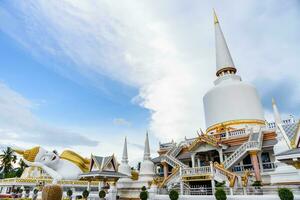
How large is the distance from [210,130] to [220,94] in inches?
210

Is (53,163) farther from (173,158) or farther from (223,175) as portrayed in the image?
(223,175)

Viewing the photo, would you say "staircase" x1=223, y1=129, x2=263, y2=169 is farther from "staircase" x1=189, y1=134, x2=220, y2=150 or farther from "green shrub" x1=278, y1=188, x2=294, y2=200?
"green shrub" x1=278, y1=188, x2=294, y2=200

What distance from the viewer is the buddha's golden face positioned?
3953 cm

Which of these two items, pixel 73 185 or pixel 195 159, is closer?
pixel 195 159

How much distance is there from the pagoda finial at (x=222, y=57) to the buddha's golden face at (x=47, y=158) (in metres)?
31.3

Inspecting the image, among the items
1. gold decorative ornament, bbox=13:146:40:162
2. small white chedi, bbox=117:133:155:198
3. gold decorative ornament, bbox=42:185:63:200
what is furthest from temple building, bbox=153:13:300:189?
gold decorative ornament, bbox=13:146:40:162

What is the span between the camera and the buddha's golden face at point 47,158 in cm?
3953

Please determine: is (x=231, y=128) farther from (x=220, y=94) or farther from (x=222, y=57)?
(x=222, y=57)

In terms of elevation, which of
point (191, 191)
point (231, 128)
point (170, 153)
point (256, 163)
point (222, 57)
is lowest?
point (191, 191)

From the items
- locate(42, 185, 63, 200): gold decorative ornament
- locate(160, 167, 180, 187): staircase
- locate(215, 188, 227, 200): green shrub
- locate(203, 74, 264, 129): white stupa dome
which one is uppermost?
locate(203, 74, 264, 129): white stupa dome

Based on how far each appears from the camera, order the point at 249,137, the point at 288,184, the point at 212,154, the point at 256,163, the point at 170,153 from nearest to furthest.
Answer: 1. the point at 288,184
2. the point at 256,163
3. the point at 249,137
4. the point at 212,154
5. the point at 170,153

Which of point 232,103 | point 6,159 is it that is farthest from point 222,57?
point 6,159

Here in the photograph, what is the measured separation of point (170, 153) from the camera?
29.6 metres

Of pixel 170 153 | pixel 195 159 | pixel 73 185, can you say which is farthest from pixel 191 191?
pixel 73 185
